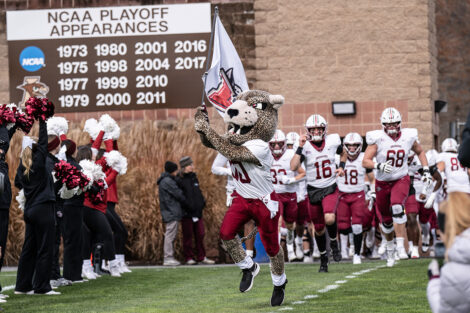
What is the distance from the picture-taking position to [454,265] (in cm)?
476

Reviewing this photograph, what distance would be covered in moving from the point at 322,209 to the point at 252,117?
4.99 m

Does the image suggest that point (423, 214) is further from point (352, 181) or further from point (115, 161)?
point (115, 161)

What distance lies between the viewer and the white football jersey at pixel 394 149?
14.6 m

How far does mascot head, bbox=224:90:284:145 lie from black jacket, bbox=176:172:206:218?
25.3 ft

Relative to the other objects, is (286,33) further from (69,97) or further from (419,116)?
(69,97)

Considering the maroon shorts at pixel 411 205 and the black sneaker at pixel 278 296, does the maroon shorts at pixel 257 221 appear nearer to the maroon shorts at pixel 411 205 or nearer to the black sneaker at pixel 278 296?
the black sneaker at pixel 278 296

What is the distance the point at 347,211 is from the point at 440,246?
11.3m

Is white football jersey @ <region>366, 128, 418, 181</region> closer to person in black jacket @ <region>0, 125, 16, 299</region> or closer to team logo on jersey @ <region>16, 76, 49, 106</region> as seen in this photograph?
person in black jacket @ <region>0, 125, 16, 299</region>

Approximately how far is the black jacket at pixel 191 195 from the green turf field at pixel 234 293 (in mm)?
3204

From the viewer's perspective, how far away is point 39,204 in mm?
10758

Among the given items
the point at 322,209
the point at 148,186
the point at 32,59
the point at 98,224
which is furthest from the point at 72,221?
the point at 32,59

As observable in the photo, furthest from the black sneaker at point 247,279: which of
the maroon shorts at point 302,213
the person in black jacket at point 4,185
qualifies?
the maroon shorts at point 302,213

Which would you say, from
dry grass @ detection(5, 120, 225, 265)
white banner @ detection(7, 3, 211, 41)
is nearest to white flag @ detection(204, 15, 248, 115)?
dry grass @ detection(5, 120, 225, 265)

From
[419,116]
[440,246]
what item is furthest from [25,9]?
[440,246]
